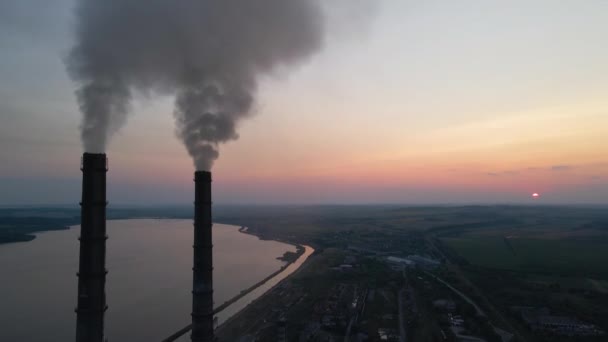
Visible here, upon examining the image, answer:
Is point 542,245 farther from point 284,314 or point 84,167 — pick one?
point 84,167

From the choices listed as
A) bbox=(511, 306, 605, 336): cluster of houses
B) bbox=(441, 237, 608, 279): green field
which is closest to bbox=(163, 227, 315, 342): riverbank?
bbox=(511, 306, 605, 336): cluster of houses

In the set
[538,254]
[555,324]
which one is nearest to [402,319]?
[555,324]

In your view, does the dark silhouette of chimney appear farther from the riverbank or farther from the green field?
the green field

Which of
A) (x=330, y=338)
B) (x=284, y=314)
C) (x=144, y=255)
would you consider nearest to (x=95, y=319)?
(x=330, y=338)

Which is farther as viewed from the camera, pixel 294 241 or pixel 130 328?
pixel 294 241

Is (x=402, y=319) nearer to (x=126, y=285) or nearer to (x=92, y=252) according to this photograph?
(x=92, y=252)

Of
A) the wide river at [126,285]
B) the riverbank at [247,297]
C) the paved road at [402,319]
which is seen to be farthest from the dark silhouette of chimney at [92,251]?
the paved road at [402,319]
